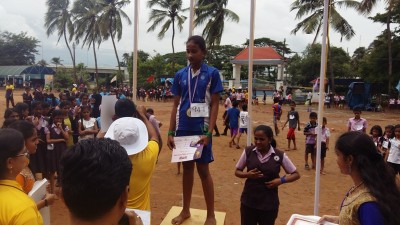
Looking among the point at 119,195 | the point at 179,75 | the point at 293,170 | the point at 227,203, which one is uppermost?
the point at 179,75

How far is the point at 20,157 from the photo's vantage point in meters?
2.10

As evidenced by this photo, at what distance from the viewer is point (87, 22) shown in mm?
34750

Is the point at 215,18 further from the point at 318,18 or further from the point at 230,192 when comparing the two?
the point at 230,192

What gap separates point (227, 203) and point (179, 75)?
9.87 ft

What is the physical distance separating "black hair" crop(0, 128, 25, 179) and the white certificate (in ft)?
5.10

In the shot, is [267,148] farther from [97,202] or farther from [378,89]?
[378,89]

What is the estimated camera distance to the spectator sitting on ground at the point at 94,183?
1.16 m

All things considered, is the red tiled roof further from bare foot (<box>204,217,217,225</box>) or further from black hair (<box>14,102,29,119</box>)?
bare foot (<box>204,217,217,225</box>)

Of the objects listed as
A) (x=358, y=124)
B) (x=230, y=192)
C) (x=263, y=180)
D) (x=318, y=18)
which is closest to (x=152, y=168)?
(x=263, y=180)

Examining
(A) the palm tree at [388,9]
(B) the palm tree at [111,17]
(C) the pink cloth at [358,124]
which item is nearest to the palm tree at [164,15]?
(B) the palm tree at [111,17]

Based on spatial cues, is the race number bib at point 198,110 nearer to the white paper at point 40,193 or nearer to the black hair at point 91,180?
the white paper at point 40,193

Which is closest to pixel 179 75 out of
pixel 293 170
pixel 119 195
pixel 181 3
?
pixel 293 170

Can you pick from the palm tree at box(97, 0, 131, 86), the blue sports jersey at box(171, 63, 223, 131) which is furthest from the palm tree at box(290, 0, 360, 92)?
the blue sports jersey at box(171, 63, 223, 131)

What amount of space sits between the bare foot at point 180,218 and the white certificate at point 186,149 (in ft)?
2.08
